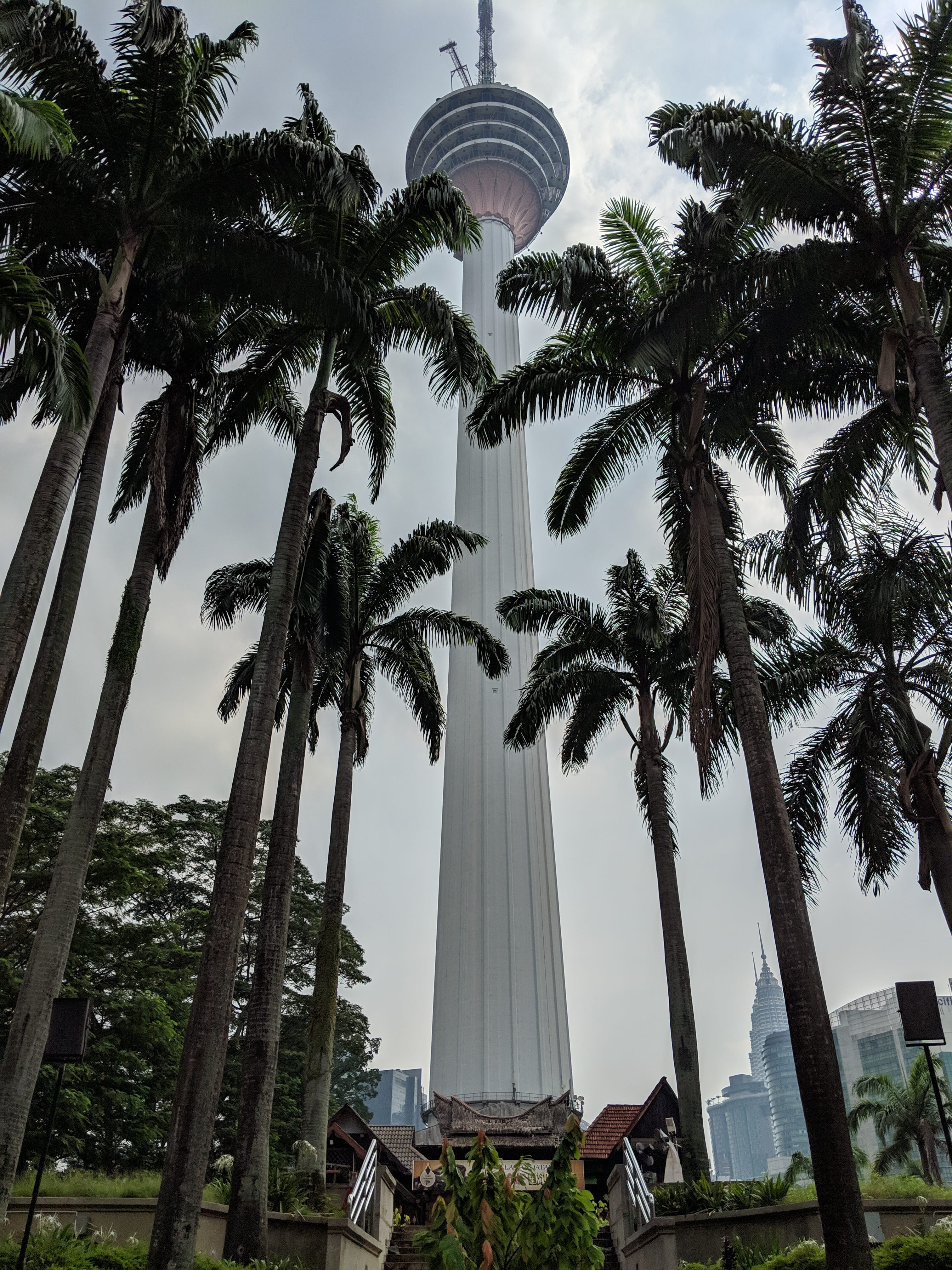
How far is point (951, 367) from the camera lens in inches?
637

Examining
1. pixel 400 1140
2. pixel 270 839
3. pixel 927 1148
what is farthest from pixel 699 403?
pixel 927 1148

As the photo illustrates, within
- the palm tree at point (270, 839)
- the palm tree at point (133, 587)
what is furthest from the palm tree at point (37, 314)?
the palm tree at point (270, 839)

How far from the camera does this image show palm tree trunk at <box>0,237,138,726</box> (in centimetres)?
1141

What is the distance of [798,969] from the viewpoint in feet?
37.3

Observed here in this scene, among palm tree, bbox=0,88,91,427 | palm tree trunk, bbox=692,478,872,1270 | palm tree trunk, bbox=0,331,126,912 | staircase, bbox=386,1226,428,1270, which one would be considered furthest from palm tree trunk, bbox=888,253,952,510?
staircase, bbox=386,1226,428,1270

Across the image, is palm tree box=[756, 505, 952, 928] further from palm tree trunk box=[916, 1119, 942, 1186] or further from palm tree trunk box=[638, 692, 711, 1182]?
palm tree trunk box=[916, 1119, 942, 1186]

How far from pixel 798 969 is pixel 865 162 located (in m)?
10.4

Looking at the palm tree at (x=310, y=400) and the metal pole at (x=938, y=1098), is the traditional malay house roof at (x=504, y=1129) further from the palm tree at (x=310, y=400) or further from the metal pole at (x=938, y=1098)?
the palm tree at (x=310, y=400)

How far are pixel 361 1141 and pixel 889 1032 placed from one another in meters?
96.1

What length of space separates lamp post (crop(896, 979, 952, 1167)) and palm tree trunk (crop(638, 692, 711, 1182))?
4.46m

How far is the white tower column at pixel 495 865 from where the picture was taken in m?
42.7

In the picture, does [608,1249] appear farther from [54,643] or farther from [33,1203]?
[54,643]

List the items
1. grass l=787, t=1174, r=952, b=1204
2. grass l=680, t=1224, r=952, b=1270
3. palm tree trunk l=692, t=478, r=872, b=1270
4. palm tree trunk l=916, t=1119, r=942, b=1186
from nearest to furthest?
palm tree trunk l=692, t=478, r=872, b=1270
grass l=680, t=1224, r=952, b=1270
grass l=787, t=1174, r=952, b=1204
palm tree trunk l=916, t=1119, r=942, b=1186

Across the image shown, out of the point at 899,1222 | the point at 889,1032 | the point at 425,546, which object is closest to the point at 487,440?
the point at 425,546
